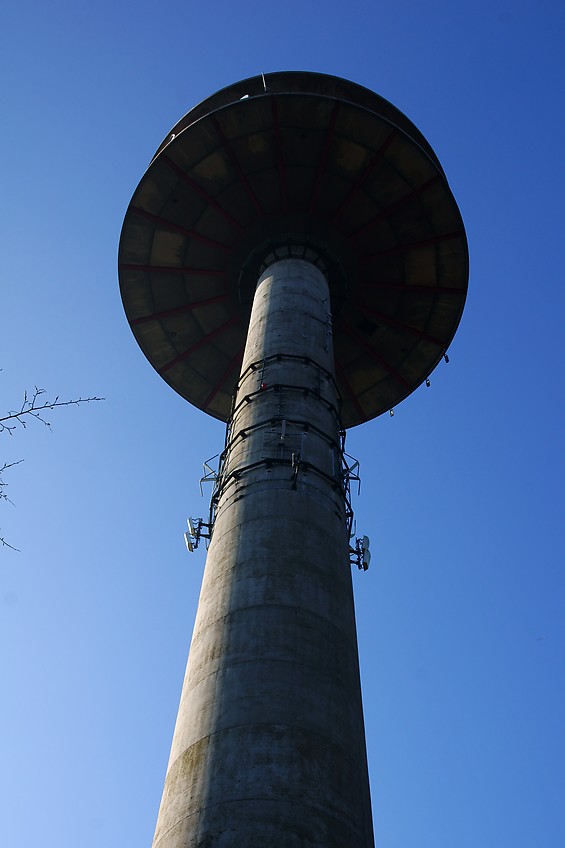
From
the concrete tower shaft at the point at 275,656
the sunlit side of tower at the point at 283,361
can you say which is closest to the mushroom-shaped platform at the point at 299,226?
the sunlit side of tower at the point at 283,361

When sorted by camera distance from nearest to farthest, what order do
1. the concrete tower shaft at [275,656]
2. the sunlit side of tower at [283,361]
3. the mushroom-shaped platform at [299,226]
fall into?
the concrete tower shaft at [275,656]
the sunlit side of tower at [283,361]
the mushroom-shaped platform at [299,226]

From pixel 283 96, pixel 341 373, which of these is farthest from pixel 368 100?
pixel 341 373

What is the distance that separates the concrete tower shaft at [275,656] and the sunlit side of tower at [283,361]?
1.4 inches

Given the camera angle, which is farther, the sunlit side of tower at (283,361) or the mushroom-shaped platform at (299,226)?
the mushroom-shaped platform at (299,226)

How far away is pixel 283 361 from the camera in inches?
733

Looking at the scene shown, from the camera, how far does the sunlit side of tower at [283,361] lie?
10977 millimetres

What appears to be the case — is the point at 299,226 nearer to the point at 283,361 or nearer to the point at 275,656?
the point at 283,361

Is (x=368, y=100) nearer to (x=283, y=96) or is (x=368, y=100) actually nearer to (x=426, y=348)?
(x=283, y=96)

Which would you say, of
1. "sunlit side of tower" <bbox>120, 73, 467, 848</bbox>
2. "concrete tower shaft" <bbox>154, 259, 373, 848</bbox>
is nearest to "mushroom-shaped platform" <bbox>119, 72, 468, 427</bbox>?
"sunlit side of tower" <bbox>120, 73, 467, 848</bbox>

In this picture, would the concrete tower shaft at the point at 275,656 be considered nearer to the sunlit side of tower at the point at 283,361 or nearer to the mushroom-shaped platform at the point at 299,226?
the sunlit side of tower at the point at 283,361

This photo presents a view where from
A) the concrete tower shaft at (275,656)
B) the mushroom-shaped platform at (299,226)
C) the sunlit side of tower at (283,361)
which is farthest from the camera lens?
the mushroom-shaped platform at (299,226)

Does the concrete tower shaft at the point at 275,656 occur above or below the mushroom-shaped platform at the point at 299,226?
below

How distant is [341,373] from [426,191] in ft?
22.6

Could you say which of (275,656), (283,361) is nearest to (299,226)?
(283,361)
